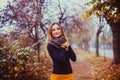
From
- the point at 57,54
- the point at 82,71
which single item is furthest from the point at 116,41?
the point at 57,54

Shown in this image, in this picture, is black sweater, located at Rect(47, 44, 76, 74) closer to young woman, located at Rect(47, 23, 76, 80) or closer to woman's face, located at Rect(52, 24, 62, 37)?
young woman, located at Rect(47, 23, 76, 80)

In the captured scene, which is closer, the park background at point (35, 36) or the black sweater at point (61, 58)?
the black sweater at point (61, 58)

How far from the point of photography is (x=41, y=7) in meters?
15.5

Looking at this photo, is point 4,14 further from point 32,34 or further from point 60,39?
point 60,39

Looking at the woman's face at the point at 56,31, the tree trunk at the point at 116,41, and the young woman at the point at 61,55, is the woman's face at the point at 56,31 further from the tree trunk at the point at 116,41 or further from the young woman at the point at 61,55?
the tree trunk at the point at 116,41

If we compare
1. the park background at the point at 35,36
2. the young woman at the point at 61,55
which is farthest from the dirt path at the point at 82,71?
the young woman at the point at 61,55

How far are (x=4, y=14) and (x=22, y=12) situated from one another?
3.27 ft

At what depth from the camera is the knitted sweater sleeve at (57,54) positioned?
4684 mm

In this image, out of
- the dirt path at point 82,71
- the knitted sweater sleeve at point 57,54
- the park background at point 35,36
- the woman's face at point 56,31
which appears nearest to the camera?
the knitted sweater sleeve at point 57,54

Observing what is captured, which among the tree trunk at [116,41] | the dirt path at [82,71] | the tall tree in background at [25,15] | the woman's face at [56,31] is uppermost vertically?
the tall tree in background at [25,15]

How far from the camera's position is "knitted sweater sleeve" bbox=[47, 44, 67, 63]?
468 centimetres

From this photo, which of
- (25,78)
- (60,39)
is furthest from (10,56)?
(60,39)

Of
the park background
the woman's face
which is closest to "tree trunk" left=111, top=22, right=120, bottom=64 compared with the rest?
the park background

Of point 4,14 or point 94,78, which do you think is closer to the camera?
point 94,78
